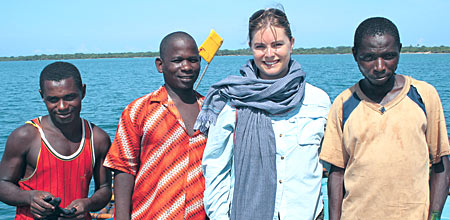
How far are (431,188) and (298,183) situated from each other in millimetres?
733

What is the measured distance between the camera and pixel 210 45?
438 centimetres

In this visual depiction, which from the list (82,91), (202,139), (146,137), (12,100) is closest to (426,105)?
(202,139)

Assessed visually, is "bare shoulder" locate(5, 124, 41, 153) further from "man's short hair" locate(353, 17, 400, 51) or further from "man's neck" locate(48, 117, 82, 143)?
"man's short hair" locate(353, 17, 400, 51)

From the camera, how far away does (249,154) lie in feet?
7.75

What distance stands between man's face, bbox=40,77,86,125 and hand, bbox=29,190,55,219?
0.46m

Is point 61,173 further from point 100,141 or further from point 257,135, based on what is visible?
point 257,135

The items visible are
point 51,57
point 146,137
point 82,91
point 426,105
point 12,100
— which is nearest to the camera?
point 426,105

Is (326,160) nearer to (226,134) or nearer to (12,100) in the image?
(226,134)

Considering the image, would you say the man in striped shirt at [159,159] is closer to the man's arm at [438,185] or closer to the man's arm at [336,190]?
the man's arm at [336,190]

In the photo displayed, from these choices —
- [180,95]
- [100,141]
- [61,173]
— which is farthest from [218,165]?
[61,173]

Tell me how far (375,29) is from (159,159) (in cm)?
145

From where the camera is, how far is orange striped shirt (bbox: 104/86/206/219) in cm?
250

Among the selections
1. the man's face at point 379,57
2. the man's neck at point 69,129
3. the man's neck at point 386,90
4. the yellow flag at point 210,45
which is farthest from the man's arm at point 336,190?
the yellow flag at point 210,45

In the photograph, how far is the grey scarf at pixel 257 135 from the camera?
2338 mm
